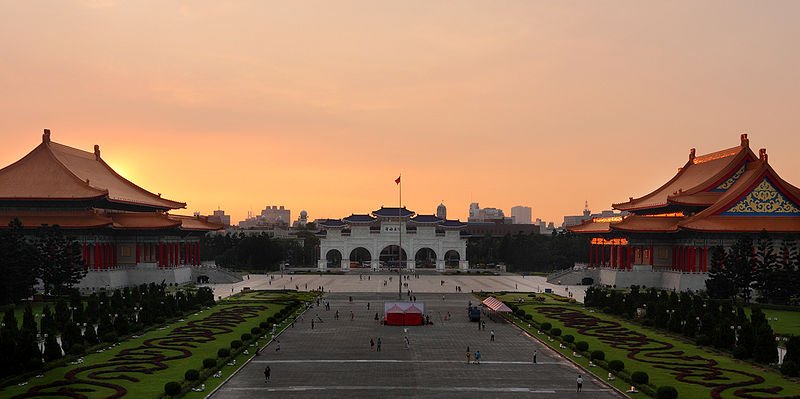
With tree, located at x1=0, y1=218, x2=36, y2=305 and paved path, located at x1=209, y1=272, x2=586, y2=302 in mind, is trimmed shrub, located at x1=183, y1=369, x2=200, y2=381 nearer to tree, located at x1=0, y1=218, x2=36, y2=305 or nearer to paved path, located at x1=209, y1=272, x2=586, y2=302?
tree, located at x1=0, y1=218, x2=36, y2=305

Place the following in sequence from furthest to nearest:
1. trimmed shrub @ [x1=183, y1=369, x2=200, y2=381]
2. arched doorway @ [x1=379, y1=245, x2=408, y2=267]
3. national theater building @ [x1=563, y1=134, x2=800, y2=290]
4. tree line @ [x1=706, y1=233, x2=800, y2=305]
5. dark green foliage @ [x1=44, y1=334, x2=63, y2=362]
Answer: arched doorway @ [x1=379, y1=245, x2=408, y2=267] < national theater building @ [x1=563, y1=134, x2=800, y2=290] < tree line @ [x1=706, y1=233, x2=800, y2=305] < dark green foliage @ [x1=44, y1=334, x2=63, y2=362] < trimmed shrub @ [x1=183, y1=369, x2=200, y2=381]

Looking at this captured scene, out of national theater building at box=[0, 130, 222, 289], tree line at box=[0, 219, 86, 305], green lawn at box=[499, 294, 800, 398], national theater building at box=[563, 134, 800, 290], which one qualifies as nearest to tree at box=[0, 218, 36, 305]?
tree line at box=[0, 219, 86, 305]

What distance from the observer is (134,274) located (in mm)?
92438

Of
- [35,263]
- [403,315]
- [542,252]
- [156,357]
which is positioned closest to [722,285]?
[403,315]

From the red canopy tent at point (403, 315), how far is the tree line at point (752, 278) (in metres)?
29.0

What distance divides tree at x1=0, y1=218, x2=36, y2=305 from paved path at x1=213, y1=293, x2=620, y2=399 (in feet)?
80.9

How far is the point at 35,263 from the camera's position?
69750mm

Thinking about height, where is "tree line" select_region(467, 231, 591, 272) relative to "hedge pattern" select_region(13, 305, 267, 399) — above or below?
above

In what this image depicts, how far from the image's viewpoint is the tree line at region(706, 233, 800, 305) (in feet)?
224

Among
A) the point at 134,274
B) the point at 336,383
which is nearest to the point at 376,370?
the point at 336,383

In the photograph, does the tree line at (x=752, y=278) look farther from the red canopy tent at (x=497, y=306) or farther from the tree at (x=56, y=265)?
the tree at (x=56, y=265)

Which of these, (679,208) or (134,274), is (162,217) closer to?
(134,274)

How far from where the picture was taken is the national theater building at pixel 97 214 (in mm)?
86188

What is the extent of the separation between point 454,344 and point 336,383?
14667 mm
